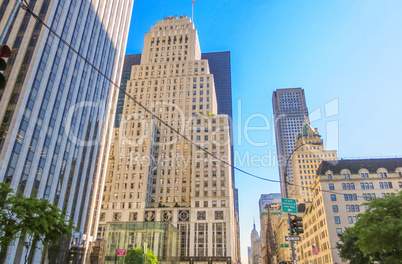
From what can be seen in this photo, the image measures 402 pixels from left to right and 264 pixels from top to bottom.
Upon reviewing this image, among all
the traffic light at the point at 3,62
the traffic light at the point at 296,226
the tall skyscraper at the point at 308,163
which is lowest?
the traffic light at the point at 296,226

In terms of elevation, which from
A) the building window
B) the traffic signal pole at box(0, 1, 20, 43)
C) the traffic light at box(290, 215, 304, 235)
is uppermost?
the traffic signal pole at box(0, 1, 20, 43)

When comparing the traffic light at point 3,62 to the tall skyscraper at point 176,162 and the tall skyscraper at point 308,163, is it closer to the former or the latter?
the tall skyscraper at point 176,162

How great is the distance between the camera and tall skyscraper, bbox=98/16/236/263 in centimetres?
9281

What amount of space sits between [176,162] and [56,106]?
2288 inches

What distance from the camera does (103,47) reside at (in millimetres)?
73250

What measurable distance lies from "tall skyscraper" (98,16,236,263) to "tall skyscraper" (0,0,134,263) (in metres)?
26.6

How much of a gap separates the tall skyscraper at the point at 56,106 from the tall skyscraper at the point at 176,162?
26.6m

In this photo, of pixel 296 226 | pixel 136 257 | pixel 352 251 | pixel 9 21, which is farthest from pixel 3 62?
pixel 9 21

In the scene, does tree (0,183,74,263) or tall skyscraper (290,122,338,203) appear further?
tall skyscraper (290,122,338,203)

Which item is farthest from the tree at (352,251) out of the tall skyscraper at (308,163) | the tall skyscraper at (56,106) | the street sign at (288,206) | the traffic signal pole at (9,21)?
the tall skyscraper at (308,163)

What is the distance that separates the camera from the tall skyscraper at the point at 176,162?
92812 mm

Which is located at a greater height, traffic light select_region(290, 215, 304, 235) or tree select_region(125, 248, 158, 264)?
traffic light select_region(290, 215, 304, 235)

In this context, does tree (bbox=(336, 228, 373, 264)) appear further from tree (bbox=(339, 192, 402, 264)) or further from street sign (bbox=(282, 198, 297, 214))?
street sign (bbox=(282, 198, 297, 214))

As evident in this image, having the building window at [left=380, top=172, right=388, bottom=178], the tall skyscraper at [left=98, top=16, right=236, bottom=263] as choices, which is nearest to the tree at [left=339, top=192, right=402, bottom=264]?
the building window at [left=380, top=172, right=388, bottom=178]
